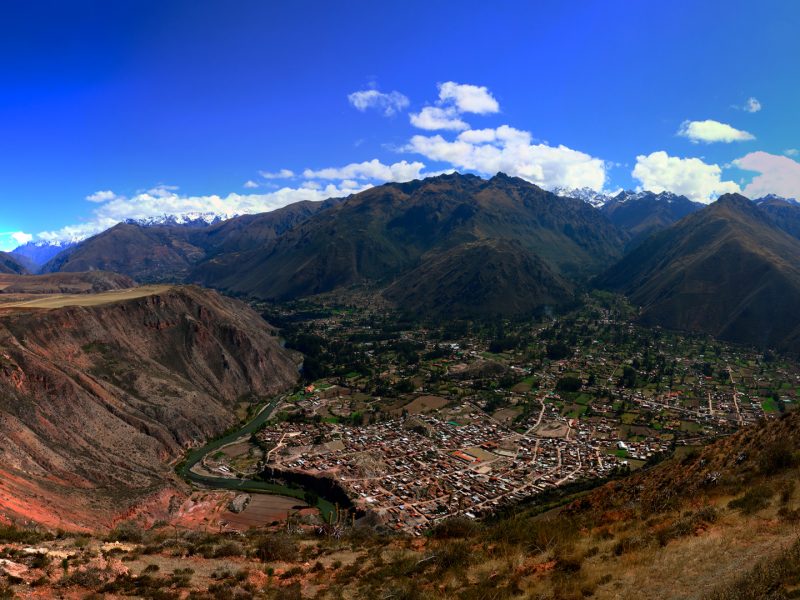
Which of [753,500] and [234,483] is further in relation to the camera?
[234,483]

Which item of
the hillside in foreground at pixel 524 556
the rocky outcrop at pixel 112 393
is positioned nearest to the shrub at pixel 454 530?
the hillside in foreground at pixel 524 556

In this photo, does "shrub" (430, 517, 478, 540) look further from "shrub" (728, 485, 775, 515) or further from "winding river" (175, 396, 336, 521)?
"winding river" (175, 396, 336, 521)

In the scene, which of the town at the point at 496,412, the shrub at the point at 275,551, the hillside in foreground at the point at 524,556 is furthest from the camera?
the town at the point at 496,412

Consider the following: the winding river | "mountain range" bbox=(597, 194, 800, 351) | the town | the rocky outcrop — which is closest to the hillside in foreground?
the rocky outcrop

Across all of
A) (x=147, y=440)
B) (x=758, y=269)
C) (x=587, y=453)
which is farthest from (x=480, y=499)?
(x=758, y=269)

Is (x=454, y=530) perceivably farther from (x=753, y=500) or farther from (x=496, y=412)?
(x=496, y=412)

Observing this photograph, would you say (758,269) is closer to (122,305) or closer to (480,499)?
(480,499)

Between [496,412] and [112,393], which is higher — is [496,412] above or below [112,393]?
below

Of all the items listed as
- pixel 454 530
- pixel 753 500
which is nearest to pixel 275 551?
pixel 454 530

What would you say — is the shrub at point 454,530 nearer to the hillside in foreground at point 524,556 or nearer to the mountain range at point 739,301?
the hillside in foreground at point 524,556

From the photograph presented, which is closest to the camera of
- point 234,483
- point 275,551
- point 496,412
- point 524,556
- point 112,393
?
point 524,556

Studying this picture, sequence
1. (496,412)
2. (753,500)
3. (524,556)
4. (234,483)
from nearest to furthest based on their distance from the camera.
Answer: (753,500), (524,556), (234,483), (496,412)

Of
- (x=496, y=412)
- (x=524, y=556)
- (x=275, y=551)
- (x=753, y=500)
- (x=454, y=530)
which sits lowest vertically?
(x=496, y=412)
